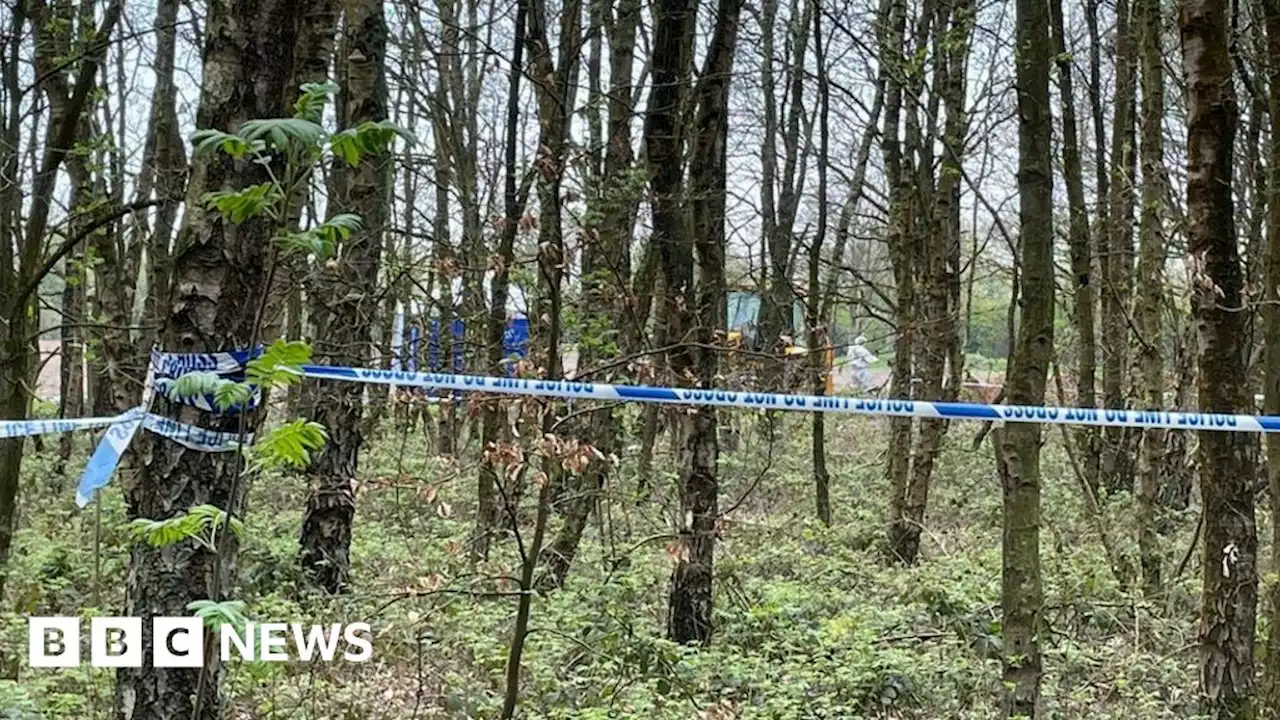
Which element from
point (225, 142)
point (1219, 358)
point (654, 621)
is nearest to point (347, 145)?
point (225, 142)

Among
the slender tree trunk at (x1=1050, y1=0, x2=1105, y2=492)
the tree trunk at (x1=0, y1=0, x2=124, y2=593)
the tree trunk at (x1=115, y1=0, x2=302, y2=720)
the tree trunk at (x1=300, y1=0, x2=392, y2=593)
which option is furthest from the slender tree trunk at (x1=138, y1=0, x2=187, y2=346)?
the slender tree trunk at (x1=1050, y1=0, x2=1105, y2=492)

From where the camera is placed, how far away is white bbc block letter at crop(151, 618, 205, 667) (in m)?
3.56

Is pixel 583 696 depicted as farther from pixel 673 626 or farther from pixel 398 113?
pixel 398 113

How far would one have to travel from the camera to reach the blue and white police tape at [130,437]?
3506mm

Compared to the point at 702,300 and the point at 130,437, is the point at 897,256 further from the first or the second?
the point at 130,437

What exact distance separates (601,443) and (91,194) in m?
5.28

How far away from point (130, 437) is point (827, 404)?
2717mm

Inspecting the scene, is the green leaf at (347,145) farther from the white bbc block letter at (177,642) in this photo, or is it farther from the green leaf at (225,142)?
the white bbc block letter at (177,642)

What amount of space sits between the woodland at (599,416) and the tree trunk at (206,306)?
13 millimetres

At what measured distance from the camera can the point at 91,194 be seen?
10094mm

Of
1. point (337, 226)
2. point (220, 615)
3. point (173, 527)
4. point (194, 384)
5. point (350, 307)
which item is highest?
point (350, 307)

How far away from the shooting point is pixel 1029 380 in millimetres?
5023

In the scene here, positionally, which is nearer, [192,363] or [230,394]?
[230,394]

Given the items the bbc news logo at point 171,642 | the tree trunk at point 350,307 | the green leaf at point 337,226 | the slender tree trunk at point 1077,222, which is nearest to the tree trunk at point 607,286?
the bbc news logo at point 171,642
